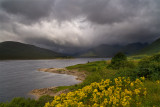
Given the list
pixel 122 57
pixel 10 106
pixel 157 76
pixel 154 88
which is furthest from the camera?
pixel 122 57

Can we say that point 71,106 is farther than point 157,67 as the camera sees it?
No

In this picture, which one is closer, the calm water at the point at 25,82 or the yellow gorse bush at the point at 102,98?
the yellow gorse bush at the point at 102,98

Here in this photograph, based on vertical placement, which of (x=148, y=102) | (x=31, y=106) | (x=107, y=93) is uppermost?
(x=107, y=93)

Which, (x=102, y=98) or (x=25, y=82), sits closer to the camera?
(x=102, y=98)

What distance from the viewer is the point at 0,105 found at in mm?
10562

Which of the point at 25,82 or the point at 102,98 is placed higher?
the point at 102,98

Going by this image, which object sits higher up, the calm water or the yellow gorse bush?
→ the yellow gorse bush

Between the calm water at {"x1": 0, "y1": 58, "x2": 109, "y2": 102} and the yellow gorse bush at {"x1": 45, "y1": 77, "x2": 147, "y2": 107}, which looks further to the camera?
the calm water at {"x1": 0, "y1": 58, "x2": 109, "y2": 102}

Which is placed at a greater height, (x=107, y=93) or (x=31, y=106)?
(x=107, y=93)

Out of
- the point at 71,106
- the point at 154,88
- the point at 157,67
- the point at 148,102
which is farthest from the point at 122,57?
the point at 71,106

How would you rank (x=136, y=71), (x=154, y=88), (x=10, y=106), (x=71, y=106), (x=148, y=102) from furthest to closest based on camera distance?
(x=136, y=71) < (x=10, y=106) < (x=154, y=88) < (x=148, y=102) < (x=71, y=106)

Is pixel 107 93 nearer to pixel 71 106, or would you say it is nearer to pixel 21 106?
pixel 71 106

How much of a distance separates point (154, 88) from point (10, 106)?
13.9m

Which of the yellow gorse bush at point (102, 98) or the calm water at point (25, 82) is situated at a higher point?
the yellow gorse bush at point (102, 98)
